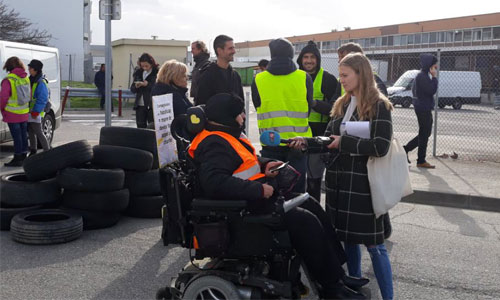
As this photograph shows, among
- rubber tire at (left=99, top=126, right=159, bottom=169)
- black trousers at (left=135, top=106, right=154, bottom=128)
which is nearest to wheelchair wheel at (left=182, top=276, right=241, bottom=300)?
rubber tire at (left=99, top=126, right=159, bottom=169)

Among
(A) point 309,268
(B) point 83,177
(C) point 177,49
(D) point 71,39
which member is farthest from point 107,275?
(D) point 71,39

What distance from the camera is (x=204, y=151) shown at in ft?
12.1

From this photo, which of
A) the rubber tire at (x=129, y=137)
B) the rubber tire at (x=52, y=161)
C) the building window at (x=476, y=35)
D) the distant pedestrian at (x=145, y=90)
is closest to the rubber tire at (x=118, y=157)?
the rubber tire at (x=129, y=137)

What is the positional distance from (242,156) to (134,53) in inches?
858

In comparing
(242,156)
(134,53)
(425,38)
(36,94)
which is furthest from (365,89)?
(425,38)

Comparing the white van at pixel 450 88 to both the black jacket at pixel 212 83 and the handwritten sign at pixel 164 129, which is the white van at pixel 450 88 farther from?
the handwritten sign at pixel 164 129

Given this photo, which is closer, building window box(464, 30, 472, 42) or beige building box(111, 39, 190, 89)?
beige building box(111, 39, 190, 89)

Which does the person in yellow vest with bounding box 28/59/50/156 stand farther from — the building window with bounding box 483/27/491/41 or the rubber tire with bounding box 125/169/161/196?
the building window with bounding box 483/27/491/41

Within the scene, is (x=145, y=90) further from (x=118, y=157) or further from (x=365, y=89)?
(x=365, y=89)

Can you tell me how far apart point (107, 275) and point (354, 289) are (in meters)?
2.16

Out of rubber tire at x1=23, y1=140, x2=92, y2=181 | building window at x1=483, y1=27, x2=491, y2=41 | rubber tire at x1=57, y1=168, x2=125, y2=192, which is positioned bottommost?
rubber tire at x1=57, y1=168, x2=125, y2=192

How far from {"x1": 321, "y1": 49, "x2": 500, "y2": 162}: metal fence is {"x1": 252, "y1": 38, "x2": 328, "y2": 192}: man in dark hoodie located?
3.12 feet

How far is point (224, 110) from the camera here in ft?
12.5

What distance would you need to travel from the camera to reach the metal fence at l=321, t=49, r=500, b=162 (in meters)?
14.1
